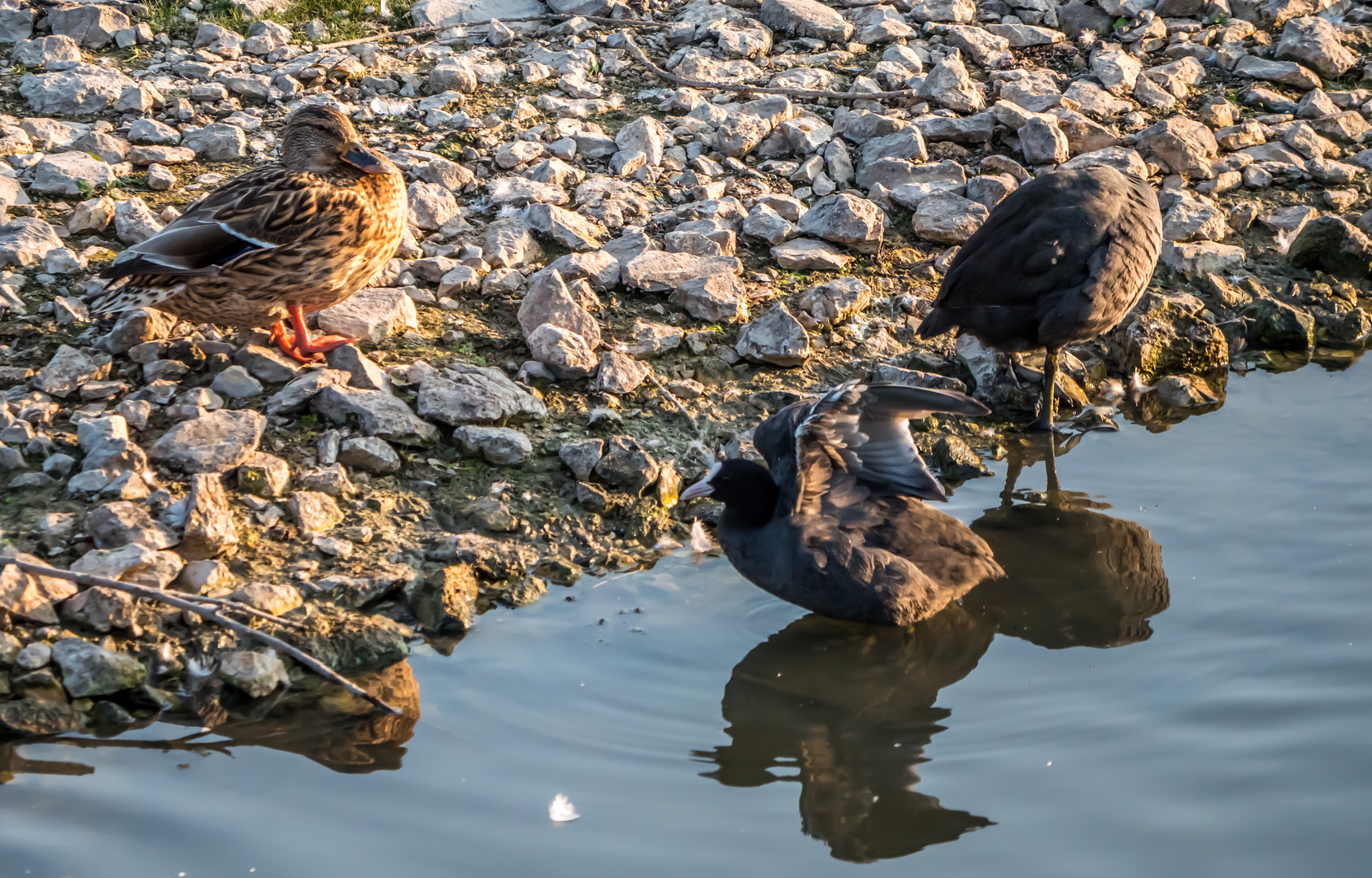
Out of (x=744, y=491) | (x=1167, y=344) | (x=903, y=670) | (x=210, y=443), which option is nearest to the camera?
(x=903, y=670)

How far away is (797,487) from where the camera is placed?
168 inches

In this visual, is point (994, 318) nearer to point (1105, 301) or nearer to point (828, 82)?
point (1105, 301)

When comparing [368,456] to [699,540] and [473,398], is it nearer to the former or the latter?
[473,398]

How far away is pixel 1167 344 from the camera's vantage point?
19.9 ft

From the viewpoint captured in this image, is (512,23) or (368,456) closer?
(368,456)

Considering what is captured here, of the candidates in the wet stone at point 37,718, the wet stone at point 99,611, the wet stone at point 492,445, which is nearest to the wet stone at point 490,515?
the wet stone at point 492,445

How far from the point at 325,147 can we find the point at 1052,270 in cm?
337

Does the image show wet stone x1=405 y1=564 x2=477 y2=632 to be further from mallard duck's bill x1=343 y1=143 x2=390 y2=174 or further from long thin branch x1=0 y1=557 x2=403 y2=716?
mallard duck's bill x1=343 y1=143 x2=390 y2=174

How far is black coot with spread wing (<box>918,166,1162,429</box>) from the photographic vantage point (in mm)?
5316

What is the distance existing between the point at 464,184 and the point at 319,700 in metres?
3.62

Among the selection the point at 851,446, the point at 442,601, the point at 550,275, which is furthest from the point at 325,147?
the point at 851,446

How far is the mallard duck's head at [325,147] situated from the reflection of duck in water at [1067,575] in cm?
316

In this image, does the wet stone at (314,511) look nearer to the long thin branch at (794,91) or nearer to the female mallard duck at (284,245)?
the female mallard duck at (284,245)

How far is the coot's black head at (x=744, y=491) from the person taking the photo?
4324mm
